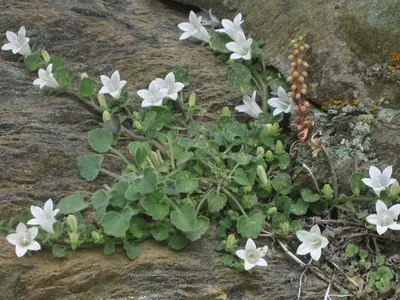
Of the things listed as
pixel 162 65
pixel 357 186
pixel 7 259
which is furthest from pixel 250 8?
pixel 7 259

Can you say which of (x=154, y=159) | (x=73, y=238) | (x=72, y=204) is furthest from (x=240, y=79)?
(x=73, y=238)

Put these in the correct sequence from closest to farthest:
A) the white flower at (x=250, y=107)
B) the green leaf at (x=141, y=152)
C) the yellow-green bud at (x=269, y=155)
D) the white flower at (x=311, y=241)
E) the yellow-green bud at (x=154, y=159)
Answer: the white flower at (x=311, y=241) → the green leaf at (x=141, y=152) → the yellow-green bud at (x=154, y=159) → the yellow-green bud at (x=269, y=155) → the white flower at (x=250, y=107)

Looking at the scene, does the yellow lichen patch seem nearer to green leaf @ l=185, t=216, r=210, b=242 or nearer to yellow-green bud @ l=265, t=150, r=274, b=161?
yellow-green bud @ l=265, t=150, r=274, b=161

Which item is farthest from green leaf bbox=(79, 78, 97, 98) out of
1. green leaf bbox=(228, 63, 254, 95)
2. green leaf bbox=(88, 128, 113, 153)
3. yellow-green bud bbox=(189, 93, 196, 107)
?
green leaf bbox=(228, 63, 254, 95)

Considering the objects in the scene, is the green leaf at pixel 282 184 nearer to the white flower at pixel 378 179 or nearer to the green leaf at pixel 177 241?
the white flower at pixel 378 179

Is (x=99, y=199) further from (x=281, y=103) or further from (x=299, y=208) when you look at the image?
(x=281, y=103)

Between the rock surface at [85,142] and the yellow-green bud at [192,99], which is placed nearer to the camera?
the rock surface at [85,142]

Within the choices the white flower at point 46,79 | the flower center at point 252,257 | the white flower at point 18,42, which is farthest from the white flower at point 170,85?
the flower center at point 252,257

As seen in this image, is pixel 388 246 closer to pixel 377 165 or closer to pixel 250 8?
pixel 377 165
